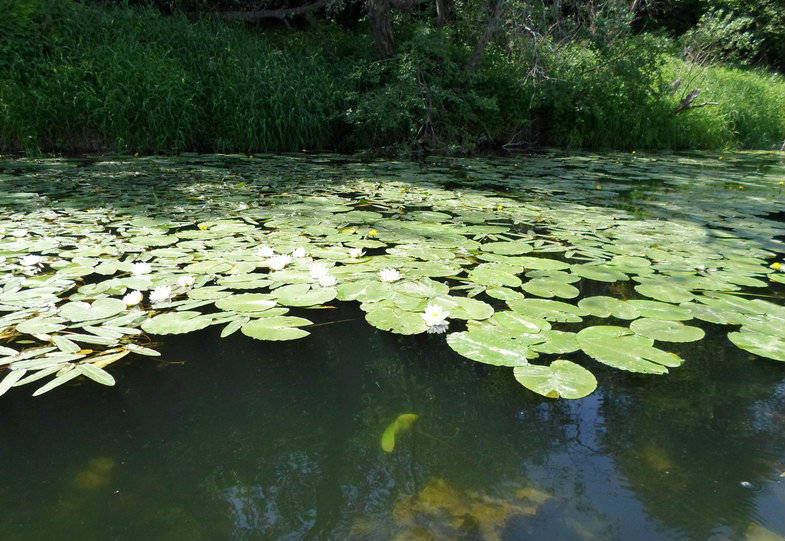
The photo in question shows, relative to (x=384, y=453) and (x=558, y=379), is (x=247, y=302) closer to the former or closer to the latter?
(x=384, y=453)

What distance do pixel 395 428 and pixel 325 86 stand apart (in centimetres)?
568

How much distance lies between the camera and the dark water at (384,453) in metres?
0.79

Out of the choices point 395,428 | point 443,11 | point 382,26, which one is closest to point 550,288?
point 395,428

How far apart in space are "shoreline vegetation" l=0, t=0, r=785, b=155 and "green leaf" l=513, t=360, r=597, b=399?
15.7 feet

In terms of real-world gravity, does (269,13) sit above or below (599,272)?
above

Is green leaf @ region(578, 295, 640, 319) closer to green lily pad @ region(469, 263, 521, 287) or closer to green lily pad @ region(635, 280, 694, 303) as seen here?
green lily pad @ region(635, 280, 694, 303)

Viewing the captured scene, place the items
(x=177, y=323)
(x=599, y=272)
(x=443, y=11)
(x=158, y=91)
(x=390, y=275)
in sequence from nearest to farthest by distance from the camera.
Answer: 1. (x=177, y=323)
2. (x=390, y=275)
3. (x=599, y=272)
4. (x=158, y=91)
5. (x=443, y=11)

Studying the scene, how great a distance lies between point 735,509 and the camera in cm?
82

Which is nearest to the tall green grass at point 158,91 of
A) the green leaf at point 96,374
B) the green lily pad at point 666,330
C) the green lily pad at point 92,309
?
the green lily pad at point 92,309

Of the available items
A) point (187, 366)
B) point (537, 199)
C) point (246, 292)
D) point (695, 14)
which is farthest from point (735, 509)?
point (695, 14)

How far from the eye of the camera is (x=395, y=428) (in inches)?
40.1

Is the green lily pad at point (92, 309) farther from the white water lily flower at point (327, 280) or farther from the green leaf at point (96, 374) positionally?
the white water lily flower at point (327, 280)

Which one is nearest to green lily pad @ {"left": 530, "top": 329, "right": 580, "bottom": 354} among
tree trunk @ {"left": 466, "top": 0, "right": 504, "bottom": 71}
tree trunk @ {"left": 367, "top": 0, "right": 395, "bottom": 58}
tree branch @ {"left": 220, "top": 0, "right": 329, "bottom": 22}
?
tree trunk @ {"left": 466, "top": 0, "right": 504, "bottom": 71}

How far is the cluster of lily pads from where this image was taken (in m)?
1.30
